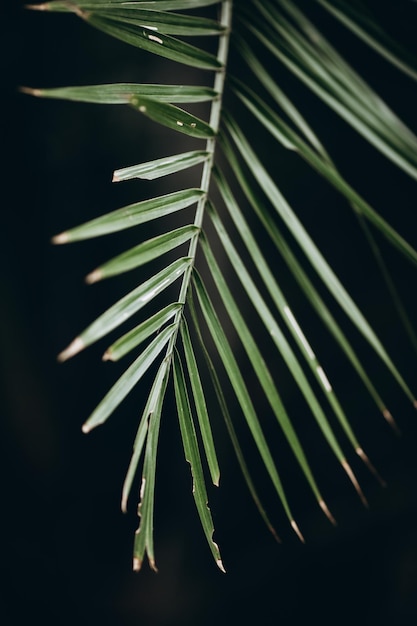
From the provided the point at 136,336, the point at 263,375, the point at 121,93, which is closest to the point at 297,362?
the point at 263,375

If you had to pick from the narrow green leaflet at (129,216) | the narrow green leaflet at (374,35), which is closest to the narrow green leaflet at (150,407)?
the narrow green leaflet at (129,216)

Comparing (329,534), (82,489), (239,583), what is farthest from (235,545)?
(82,489)

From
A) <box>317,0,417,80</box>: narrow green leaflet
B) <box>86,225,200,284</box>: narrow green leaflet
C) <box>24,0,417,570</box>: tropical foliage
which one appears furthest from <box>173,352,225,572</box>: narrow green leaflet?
<box>317,0,417,80</box>: narrow green leaflet

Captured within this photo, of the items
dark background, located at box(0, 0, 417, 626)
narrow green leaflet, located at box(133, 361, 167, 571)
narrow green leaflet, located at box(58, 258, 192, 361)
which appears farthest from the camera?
dark background, located at box(0, 0, 417, 626)

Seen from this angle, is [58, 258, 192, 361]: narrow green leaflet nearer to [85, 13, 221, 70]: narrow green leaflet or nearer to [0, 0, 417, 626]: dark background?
[85, 13, 221, 70]: narrow green leaflet

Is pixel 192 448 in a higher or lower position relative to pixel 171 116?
lower

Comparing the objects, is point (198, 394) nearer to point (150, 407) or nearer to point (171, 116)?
point (150, 407)

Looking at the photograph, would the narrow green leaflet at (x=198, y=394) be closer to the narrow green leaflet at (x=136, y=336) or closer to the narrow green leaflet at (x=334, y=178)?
the narrow green leaflet at (x=136, y=336)
